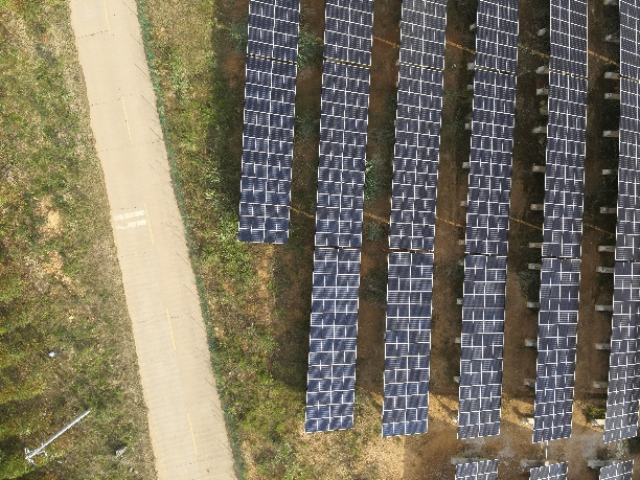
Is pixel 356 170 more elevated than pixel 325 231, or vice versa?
pixel 356 170

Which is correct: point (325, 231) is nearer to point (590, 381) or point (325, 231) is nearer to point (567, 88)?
point (567, 88)

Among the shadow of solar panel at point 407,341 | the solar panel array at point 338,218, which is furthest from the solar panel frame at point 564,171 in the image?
the solar panel array at point 338,218

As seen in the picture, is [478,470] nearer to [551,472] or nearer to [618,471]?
[551,472]

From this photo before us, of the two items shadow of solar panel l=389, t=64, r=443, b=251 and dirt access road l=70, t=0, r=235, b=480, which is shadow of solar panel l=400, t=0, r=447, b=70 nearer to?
shadow of solar panel l=389, t=64, r=443, b=251

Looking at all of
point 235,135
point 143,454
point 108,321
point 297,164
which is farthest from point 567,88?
point 143,454

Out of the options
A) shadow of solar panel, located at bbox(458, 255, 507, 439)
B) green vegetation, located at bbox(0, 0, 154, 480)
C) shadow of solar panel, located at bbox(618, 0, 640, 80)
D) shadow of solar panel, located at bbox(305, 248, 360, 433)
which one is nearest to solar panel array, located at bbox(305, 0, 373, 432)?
shadow of solar panel, located at bbox(305, 248, 360, 433)

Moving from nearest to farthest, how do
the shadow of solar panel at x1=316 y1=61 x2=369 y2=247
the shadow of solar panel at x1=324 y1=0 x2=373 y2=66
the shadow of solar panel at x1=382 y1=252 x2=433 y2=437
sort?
the shadow of solar panel at x1=316 y1=61 x2=369 y2=247 < the shadow of solar panel at x1=324 y1=0 x2=373 y2=66 < the shadow of solar panel at x1=382 y1=252 x2=433 y2=437
